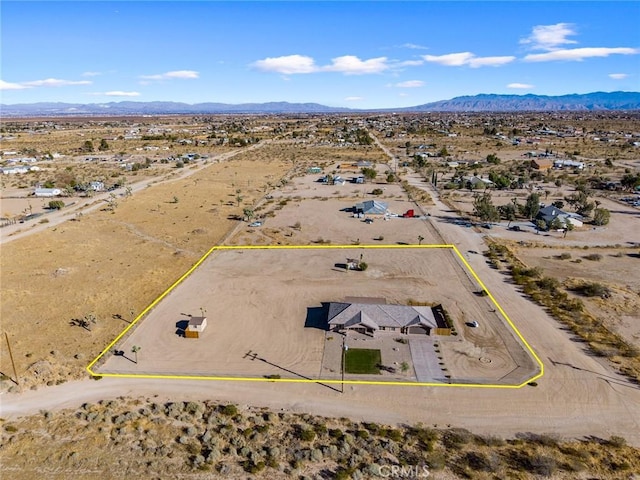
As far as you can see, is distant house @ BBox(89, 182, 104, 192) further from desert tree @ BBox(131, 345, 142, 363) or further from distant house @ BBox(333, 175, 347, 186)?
desert tree @ BBox(131, 345, 142, 363)

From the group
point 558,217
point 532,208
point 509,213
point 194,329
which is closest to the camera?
point 194,329

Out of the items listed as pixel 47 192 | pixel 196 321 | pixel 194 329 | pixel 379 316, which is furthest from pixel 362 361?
pixel 47 192

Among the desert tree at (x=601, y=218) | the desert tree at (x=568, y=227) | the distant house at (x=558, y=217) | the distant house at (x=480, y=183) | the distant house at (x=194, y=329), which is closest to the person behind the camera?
the distant house at (x=194, y=329)

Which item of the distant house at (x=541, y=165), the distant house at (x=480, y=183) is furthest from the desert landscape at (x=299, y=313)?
the distant house at (x=541, y=165)

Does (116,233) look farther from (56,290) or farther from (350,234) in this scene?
(350,234)

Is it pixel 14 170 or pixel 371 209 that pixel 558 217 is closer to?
pixel 371 209

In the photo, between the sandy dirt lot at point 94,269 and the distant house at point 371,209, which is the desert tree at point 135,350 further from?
the distant house at point 371,209
